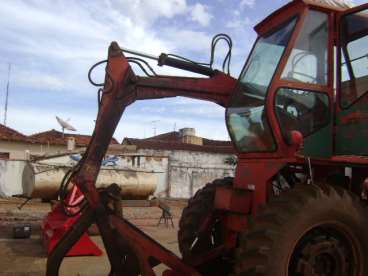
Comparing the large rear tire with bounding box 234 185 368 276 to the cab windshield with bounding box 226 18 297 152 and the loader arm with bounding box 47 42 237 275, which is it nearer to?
the cab windshield with bounding box 226 18 297 152

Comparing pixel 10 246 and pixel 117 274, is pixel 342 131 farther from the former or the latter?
pixel 10 246

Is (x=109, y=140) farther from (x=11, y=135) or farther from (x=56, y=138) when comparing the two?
(x=56, y=138)

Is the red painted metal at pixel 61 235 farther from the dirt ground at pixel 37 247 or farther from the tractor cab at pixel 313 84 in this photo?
the tractor cab at pixel 313 84

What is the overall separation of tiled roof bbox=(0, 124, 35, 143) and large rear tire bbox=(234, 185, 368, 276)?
27653 millimetres

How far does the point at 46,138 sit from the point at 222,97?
27999mm

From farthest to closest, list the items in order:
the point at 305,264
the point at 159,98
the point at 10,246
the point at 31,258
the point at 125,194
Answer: the point at 125,194 < the point at 10,246 < the point at 31,258 < the point at 159,98 < the point at 305,264

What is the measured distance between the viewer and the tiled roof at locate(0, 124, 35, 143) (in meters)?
30.0

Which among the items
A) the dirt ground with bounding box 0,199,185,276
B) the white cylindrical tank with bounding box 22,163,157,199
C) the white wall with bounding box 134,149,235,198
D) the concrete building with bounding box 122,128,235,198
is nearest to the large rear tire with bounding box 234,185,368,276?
the dirt ground with bounding box 0,199,185,276

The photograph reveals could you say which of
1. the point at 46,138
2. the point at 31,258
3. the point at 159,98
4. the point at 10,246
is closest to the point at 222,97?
the point at 159,98

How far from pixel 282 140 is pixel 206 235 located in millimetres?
1565

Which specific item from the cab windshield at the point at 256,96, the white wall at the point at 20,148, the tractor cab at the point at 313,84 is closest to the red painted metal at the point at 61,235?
the cab windshield at the point at 256,96

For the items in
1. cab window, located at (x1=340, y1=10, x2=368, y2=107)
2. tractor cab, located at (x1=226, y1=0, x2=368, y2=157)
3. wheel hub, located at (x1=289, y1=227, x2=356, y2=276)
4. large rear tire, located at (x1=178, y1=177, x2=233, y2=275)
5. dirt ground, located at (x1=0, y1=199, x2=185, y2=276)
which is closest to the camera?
wheel hub, located at (x1=289, y1=227, x2=356, y2=276)

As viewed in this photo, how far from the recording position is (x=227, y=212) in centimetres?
568

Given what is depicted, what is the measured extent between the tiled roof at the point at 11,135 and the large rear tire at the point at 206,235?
25.9m
